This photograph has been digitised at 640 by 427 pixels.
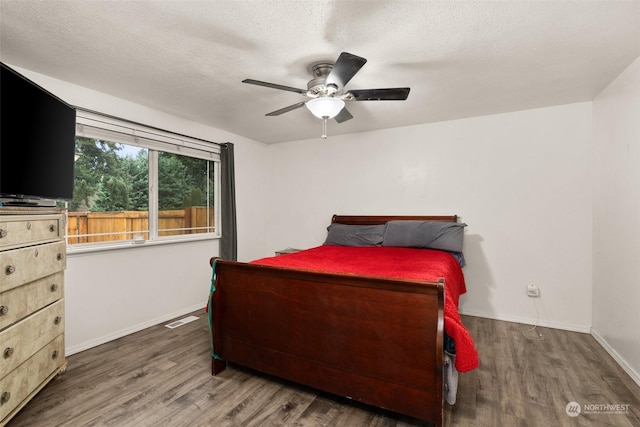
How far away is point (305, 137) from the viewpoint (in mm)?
4488

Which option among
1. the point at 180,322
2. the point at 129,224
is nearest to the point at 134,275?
the point at 129,224

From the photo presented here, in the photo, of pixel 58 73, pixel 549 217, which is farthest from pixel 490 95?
pixel 58 73

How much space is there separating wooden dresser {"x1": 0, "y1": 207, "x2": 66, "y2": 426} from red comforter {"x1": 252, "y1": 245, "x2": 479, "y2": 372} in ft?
4.31

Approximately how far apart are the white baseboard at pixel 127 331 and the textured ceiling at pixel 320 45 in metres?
2.23

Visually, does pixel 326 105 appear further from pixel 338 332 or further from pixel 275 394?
pixel 275 394

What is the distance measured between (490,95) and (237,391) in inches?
129

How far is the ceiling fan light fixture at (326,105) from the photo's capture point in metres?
2.13

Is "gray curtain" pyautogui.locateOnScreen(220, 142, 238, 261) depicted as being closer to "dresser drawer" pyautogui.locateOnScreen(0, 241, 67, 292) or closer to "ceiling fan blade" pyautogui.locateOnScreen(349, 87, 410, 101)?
"dresser drawer" pyautogui.locateOnScreen(0, 241, 67, 292)

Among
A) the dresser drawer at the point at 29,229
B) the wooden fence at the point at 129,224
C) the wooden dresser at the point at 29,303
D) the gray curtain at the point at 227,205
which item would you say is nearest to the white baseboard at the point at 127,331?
the wooden dresser at the point at 29,303

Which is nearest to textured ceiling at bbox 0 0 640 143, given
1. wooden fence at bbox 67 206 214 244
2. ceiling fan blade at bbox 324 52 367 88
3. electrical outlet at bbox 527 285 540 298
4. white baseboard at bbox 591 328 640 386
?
ceiling fan blade at bbox 324 52 367 88

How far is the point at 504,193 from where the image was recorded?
335 centimetres

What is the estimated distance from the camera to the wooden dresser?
1602 mm

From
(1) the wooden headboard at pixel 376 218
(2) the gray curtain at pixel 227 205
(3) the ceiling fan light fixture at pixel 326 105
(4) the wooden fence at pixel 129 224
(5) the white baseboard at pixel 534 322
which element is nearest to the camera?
(3) the ceiling fan light fixture at pixel 326 105
